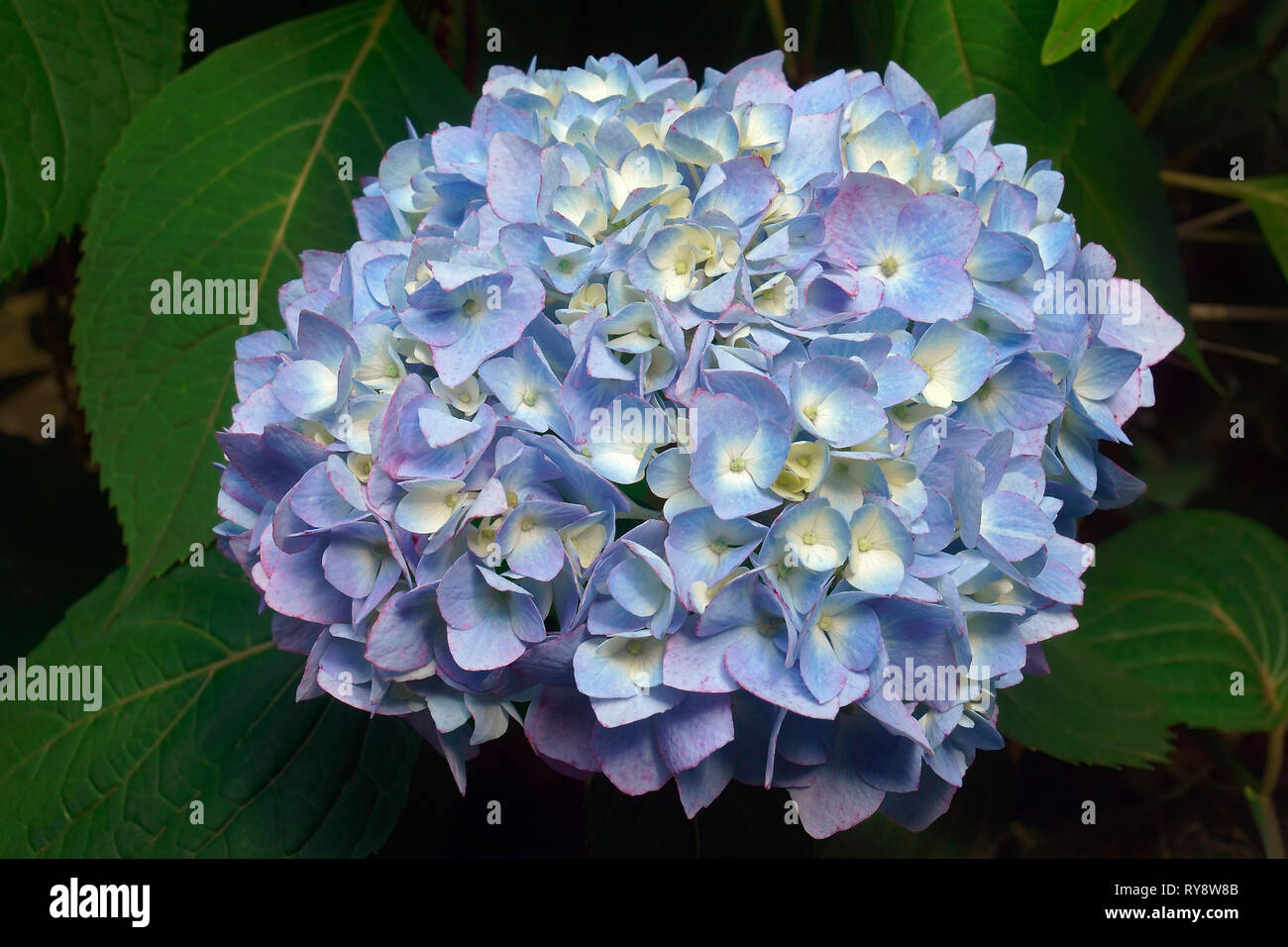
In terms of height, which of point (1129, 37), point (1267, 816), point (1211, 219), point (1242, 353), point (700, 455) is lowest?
point (1267, 816)

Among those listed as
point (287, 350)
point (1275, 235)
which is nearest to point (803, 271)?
point (287, 350)

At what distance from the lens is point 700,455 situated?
0.42 metres

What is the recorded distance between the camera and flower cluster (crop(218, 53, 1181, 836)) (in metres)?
0.43

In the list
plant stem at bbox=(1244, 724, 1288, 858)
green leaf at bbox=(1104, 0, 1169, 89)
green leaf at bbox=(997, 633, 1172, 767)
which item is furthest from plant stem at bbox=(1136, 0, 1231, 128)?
plant stem at bbox=(1244, 724, 1288, 858)

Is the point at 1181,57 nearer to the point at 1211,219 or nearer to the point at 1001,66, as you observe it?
the point at 1211,219

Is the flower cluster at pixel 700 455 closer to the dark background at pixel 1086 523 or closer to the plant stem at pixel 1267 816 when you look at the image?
the dark background at pixel 1086 523

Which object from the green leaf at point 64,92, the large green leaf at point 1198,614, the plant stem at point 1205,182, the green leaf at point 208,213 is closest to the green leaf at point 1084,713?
the large green leaf at point 1198,614

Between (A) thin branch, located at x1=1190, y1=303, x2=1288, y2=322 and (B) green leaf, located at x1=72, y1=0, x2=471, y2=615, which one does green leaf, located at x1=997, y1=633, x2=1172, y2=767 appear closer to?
(A) thin branch, located at x1=1190, y1=303, x2=1288, y2=322

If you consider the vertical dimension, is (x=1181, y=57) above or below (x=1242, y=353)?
above

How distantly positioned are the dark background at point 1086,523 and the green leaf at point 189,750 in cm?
9

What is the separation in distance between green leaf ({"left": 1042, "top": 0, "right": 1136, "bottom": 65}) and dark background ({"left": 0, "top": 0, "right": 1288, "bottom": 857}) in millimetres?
150

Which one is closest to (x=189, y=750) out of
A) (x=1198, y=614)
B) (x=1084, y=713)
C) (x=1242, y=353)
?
A: (x=1084, y=713)

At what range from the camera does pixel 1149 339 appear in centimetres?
55

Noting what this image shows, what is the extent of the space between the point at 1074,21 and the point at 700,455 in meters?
0.40
